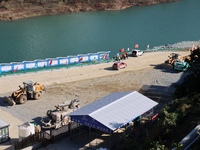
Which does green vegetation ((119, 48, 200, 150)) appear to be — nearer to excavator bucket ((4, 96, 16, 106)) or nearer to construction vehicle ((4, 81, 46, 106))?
construction vehicle ((4, 81, 46, 106))

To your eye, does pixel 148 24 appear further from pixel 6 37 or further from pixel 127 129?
pixel 127 129

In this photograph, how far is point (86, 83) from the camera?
44344mm

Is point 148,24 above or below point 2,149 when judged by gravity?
above

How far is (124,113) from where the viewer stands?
90.8 feet

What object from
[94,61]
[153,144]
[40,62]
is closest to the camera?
[153,144]

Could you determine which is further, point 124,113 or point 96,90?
point 96,90

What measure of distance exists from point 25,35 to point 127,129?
55806 mm

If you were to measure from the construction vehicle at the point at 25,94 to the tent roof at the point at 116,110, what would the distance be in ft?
33.4

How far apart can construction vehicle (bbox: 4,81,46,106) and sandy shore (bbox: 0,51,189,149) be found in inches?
22.0

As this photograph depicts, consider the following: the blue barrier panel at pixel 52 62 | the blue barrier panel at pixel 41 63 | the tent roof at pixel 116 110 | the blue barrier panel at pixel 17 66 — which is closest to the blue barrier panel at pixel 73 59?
the blue barrier panel at pixel 52 62

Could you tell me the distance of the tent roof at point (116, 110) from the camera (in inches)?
1040

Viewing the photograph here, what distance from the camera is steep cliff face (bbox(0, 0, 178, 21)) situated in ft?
339

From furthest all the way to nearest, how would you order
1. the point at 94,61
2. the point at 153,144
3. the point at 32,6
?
1. the point at 32,6
2. the point at 94,61
3. the point at 153,144

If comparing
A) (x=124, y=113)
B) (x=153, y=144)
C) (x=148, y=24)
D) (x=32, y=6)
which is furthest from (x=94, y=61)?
(x=32, y=6)
